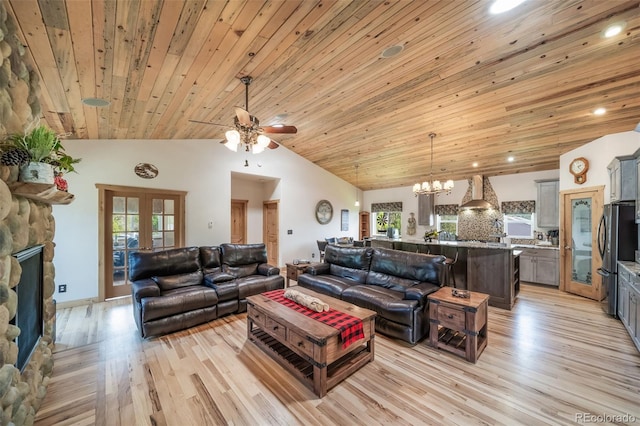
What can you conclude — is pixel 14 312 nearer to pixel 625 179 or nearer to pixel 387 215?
pixel 625 179

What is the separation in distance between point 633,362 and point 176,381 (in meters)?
4.46

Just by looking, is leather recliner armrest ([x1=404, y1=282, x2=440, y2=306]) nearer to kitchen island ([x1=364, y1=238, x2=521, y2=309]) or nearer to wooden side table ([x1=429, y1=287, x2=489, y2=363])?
wooden side table ([x1=429, y1=287, x2=489, y2=363])

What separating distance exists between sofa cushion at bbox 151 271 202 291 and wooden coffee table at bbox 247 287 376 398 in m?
1.44

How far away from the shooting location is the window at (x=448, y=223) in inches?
289

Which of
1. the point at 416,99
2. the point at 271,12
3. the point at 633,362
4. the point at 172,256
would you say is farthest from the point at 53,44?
the point at 633,362

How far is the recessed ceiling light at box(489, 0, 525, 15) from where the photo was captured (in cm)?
220

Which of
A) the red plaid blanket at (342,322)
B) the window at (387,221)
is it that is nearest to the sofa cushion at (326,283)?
the red plaid blanket at (342,322)

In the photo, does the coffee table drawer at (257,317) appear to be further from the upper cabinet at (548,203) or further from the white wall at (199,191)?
the upper cabinet at (548,203)

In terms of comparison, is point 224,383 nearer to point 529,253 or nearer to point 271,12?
point 271,12

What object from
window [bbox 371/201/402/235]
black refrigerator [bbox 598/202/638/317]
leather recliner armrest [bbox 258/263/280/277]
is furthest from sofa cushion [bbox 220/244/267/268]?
black refrigerator [bbox 598/202/638/317]

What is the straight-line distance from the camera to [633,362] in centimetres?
260

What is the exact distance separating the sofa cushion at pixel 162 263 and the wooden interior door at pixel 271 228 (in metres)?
3.03

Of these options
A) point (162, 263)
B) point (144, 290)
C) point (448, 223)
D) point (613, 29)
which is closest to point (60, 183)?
point (144, 290)

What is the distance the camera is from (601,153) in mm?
4500
